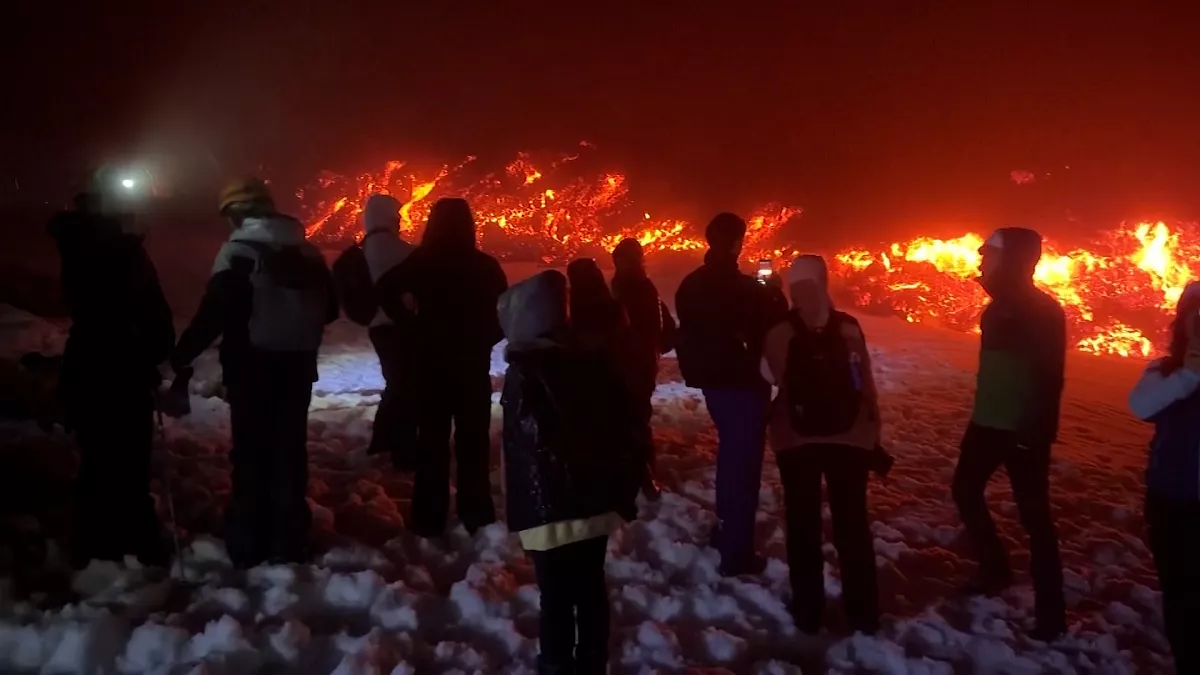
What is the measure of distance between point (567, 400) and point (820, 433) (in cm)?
147

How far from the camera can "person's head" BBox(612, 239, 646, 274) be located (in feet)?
19.4

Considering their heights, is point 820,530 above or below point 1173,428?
below

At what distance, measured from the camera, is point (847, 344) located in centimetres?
405

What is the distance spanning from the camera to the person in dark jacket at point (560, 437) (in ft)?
10.8

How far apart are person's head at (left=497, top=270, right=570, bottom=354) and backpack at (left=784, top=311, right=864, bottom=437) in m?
1.32

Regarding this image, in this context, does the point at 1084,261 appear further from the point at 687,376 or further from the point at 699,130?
the point at 687,376

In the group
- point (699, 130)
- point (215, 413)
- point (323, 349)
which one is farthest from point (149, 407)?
point (699, 130)

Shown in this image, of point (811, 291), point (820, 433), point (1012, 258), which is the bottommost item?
point (820, 433)

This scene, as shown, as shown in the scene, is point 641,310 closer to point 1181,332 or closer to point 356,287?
point 356,287

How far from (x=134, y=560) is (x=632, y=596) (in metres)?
2.85

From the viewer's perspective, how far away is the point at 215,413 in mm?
8359

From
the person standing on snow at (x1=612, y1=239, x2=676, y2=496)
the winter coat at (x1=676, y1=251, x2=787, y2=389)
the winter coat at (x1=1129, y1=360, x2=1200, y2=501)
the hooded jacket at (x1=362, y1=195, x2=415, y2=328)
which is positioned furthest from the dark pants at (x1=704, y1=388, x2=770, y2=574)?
the hooded jacket at (x1=362, y1=195, x2=415, y2=328)

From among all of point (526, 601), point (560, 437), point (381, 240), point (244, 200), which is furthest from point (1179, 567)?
point (244, 200)

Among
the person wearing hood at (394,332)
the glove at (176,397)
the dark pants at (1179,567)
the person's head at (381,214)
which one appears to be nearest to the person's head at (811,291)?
the dark pants at (1179,567)
